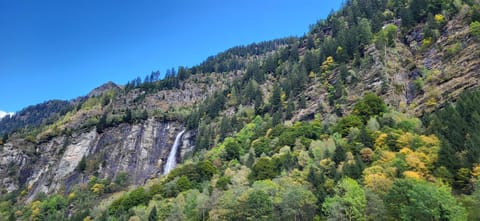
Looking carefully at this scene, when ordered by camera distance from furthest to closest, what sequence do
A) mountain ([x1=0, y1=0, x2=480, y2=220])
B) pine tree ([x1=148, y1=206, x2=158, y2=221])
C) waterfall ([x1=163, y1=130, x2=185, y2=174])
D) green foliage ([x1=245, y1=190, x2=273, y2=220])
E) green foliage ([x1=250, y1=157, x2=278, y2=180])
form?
waterfall ([x1=163, y1=130, x2=185, y2=174]), green foliage ([x1=250, y1=157, x2=278, y2=180]), pine tree ([x1=148, y1=206, x2=158, y2=221]), green foliage ([x1=245, y1=190, x2=273, y2=220]), mountain ([x1=0, y1=0, x2=480, y2=220])

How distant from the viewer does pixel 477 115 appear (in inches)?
2461

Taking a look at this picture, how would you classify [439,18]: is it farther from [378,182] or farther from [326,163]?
[378,182]

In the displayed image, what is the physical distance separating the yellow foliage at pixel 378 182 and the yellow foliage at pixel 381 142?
12.7 metres

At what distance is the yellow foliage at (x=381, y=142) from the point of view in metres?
73.9

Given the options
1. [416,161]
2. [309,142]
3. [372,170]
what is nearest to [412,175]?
[416,161]

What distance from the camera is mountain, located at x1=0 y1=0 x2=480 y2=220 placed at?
199ft

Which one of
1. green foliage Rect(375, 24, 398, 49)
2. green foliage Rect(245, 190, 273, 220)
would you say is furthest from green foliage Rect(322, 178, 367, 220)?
green foliage Rect(375, 24, 398, 49)

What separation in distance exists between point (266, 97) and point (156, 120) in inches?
1950

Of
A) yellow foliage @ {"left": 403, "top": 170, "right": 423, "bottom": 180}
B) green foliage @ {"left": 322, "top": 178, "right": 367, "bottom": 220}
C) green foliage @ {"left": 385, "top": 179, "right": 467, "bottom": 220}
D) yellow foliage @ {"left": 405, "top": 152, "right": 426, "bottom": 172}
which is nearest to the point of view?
green foliage @ {"left": 385, "top": 179, "right": 467, "bottom": 220}

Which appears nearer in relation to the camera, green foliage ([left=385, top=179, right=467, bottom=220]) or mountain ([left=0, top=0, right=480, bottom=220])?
green foliage ([left=385, top=179, right=467, bottom=220])

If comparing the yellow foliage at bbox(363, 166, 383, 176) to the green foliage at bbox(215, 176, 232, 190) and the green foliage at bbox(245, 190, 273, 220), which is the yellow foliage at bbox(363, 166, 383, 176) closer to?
the green foliage at bbox(245, 190, 273, 220)

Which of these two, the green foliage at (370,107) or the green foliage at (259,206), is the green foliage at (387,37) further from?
the green foliage at (259,206)

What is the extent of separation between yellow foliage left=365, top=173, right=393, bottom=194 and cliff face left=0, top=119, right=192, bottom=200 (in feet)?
314

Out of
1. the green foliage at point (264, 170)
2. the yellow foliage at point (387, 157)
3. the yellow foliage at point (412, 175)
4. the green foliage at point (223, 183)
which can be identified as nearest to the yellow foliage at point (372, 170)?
the yellow foliage at point (387, 157)
